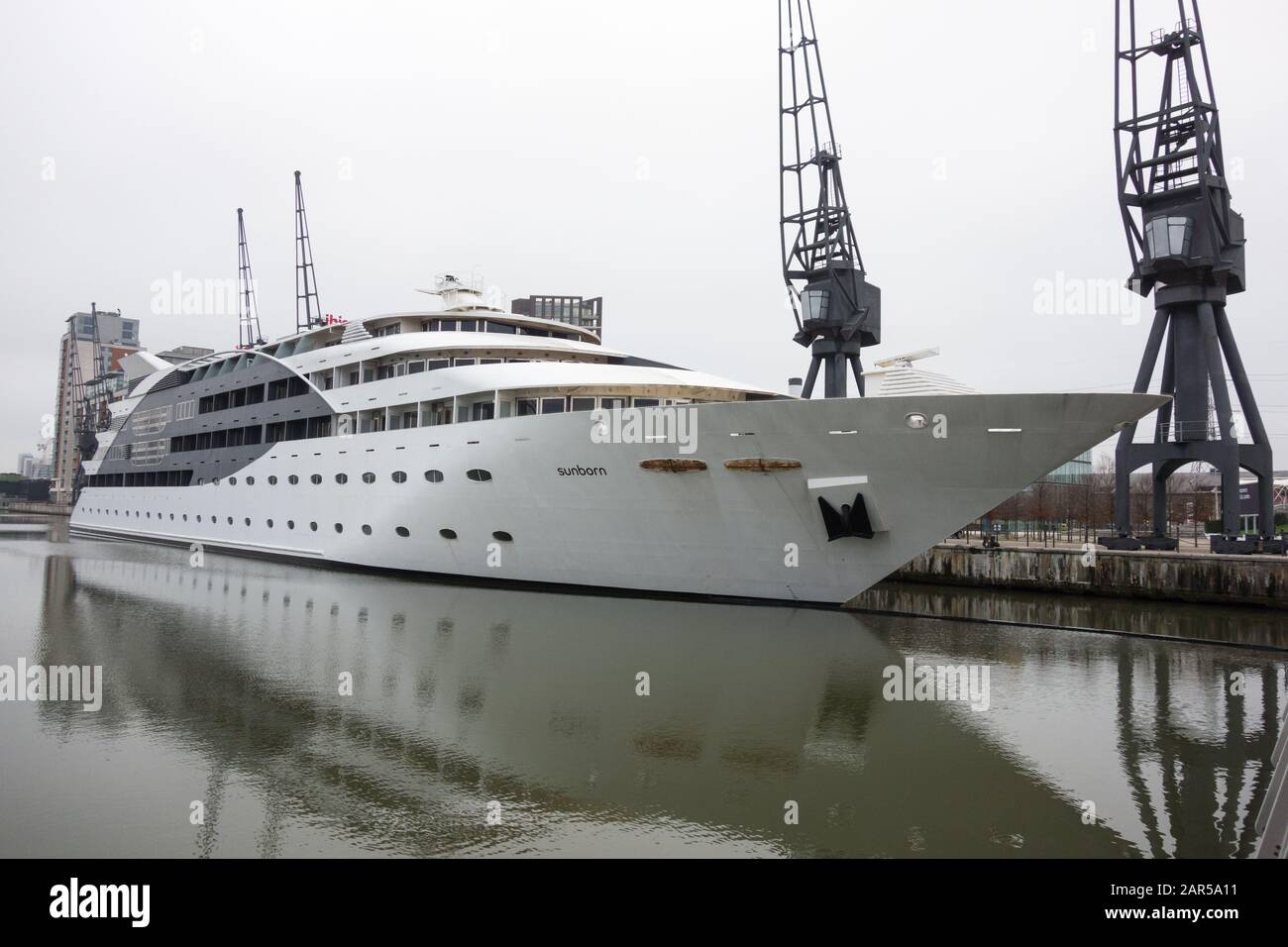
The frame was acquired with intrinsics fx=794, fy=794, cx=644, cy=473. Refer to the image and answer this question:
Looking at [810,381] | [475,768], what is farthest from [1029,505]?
[475,768]

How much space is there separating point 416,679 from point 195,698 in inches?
110

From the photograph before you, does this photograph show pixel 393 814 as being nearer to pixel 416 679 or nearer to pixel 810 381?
pixel 416 679

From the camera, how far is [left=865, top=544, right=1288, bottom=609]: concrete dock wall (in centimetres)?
2114

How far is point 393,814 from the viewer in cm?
671

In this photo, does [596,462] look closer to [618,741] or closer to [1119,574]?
[618,741]

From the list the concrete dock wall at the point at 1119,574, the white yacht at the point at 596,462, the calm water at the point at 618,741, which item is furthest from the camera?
the concrete dock wall at the point at 1119,574

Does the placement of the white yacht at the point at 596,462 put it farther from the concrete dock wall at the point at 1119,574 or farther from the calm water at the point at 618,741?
the concrete dock wall at the point at 1119,574

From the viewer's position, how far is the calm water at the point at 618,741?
21.4 ft

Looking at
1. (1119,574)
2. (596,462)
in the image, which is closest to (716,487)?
(596,462)

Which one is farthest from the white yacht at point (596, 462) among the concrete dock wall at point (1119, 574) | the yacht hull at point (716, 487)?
the concrete dock wall at point (1119, 574)

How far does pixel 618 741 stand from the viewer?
8.88m

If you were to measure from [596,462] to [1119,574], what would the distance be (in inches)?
650

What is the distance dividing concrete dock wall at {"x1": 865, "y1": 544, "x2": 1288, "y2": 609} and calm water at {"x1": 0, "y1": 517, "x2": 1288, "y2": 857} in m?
7.90

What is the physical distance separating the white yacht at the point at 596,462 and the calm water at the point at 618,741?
183 centimetres
